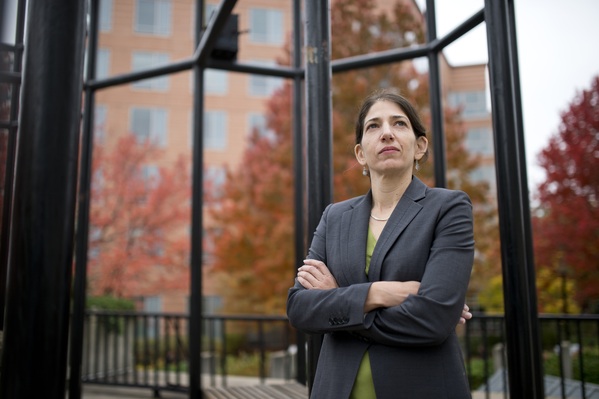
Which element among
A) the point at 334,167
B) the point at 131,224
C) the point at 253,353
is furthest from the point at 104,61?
the point at 334,167

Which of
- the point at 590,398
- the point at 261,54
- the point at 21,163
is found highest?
the point at 261,54

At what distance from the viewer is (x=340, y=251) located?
1.90 metres

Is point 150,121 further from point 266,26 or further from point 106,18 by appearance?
point 266,26

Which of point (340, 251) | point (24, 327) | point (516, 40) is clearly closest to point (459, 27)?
point (516, 40)

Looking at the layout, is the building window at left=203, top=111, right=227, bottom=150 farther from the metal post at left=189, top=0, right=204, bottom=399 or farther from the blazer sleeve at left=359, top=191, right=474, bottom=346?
the blazer sleeve at left=359, top=191, right=474, bottom=346

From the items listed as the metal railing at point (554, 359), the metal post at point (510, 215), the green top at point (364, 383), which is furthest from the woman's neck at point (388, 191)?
the metal railing at point (554, 359)

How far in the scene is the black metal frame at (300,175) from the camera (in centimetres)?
145

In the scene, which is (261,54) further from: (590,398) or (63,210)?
(63,210)

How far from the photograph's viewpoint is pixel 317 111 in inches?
93.4

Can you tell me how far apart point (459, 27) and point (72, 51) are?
300cm

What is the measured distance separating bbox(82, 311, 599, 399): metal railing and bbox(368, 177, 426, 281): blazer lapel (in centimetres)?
376

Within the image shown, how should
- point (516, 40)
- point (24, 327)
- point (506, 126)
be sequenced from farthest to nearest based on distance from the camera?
point (516, 40) < point (506, 126) < point (24, 327)

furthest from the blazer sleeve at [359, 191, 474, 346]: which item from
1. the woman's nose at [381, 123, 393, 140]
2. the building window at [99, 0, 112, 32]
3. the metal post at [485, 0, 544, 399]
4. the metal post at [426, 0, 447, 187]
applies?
the building window at [99, 0, 112, 32]

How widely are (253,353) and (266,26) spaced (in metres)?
14.2
